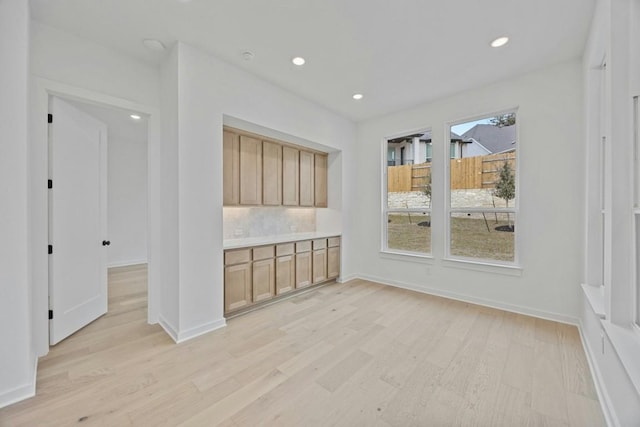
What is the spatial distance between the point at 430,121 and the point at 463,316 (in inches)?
108

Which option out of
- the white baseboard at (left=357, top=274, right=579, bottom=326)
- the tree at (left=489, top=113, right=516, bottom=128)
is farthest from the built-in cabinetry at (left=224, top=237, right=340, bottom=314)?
the tree at (left=489, top=113, right=516, bottom=128)

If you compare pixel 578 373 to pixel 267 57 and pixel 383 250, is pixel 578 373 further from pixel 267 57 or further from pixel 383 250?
pixel 267 57

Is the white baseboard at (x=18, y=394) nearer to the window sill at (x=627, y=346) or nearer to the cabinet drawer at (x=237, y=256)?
the cabinet drawer at (x=237, y=256)

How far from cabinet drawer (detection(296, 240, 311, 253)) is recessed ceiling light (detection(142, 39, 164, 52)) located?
2752 mm

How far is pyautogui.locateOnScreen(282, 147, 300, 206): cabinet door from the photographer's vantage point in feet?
12.9

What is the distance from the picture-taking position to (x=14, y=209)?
5.55 ft

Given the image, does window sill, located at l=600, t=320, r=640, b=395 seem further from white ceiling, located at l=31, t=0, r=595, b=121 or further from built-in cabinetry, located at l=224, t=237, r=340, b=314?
built-in cabinetry, located at l=224, t=237, r=340, b=314

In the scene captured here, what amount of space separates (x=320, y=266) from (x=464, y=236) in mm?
2187

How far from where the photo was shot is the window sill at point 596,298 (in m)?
1.80

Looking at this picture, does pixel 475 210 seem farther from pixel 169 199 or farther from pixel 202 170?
pixel 169 199

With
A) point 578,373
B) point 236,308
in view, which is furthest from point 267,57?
point 578,373

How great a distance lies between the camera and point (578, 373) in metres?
2.00

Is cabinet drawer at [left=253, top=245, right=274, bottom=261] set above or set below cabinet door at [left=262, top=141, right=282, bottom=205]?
below

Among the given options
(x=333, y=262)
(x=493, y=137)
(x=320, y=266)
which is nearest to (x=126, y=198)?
(x=320, y=266)
